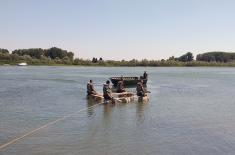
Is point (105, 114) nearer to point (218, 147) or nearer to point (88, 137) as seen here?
point (88, 137)

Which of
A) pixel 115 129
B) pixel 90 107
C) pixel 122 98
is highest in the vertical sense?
pixel 122 98

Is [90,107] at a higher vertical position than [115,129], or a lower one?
higher

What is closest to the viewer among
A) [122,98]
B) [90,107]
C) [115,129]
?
[115,129]

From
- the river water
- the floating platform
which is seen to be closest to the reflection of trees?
the river water

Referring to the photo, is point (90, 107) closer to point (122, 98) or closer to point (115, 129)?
point (122, 98)

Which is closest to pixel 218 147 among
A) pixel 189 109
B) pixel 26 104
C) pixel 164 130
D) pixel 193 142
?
pixel 193 142

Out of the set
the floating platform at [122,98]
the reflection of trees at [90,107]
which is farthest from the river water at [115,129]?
the floating platform at [122,98]

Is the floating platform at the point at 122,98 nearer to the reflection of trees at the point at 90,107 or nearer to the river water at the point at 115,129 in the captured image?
the reflection of trees at the point at 90,107

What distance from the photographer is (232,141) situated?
20359 mm

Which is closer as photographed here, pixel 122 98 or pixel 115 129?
pixel 115 129

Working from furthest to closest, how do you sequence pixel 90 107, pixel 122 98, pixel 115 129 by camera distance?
pixel 122 98, pixel 90 107, pixel 115 129

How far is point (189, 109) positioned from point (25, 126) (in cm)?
1460

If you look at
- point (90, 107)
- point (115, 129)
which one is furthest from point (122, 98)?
point (115, 129)

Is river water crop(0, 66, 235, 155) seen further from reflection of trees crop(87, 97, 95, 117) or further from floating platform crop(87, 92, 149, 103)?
floating platform crop(87, 92, 149, 103)
